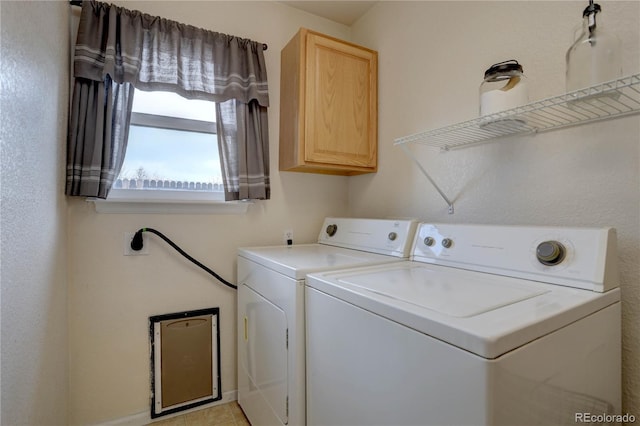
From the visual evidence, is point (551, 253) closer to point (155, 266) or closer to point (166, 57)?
point (155, 266)

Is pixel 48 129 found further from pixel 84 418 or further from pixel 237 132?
pixel 84 418

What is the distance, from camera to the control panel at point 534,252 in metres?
0.92

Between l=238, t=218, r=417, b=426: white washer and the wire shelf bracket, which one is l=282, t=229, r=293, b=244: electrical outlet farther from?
the wire shelf bracket

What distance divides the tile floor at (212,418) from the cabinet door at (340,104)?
5.15 feet

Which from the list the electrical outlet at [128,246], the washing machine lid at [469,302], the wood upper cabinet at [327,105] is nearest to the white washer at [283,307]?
the washing machine lid at [469,302]

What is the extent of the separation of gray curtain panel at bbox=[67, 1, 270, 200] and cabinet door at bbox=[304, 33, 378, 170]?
32cm

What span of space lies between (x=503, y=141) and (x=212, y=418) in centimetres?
213

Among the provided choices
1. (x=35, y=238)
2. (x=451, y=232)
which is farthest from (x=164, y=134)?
(x=451, y=232)

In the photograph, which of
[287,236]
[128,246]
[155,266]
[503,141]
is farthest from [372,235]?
[128,246]

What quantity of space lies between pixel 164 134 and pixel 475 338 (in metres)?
1.90

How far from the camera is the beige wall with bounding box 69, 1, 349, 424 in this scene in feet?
5.38

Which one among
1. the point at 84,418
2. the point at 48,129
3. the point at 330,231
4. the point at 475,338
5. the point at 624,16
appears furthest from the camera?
the point at 330,231

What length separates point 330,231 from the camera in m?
2.11

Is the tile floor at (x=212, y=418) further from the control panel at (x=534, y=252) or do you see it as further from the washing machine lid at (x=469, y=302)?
the control panel at (x=534, y=252)
